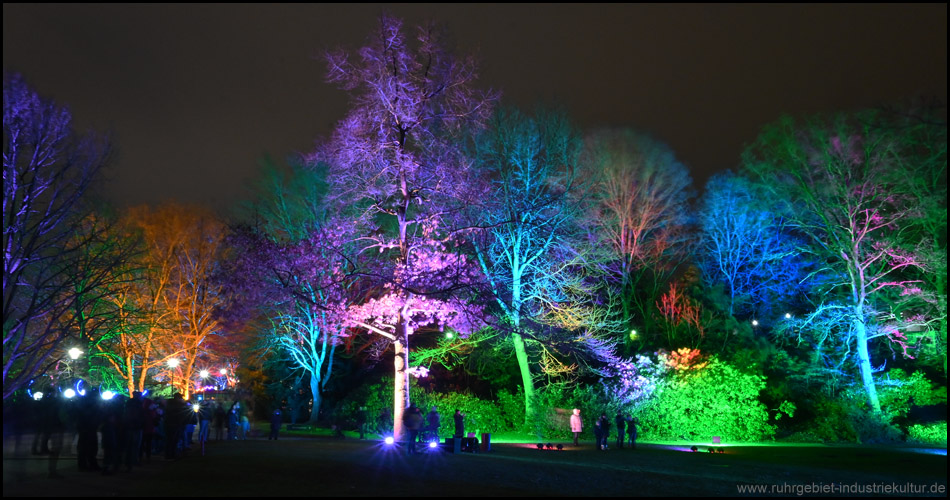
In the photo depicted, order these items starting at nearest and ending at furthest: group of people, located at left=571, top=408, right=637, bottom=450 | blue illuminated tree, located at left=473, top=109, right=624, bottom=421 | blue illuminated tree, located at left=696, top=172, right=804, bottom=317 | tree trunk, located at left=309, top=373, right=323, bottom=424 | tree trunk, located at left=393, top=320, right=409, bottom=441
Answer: tree trunk, located at left=393, top=320, right=409, bottom=441, group of people, located at left=571, top=408, right=637, bottom=450, blue illuminated tree, located at left=473, top=109, right=624, bottom=421, tree trunk, located at left=309, top=373, right=323, bottom=424, blue illuminated tree, located at left=696, top=172, right=804, bottom=317

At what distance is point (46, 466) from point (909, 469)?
20.9 metres

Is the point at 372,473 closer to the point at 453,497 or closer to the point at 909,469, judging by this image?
the point at 453,497

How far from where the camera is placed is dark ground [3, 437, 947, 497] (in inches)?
459

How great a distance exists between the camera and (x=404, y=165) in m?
22.1

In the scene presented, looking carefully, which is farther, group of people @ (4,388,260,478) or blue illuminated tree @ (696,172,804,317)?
Answer: blue illuminated tree @ (696,172,804,317)

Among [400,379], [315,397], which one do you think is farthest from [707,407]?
[315,397]

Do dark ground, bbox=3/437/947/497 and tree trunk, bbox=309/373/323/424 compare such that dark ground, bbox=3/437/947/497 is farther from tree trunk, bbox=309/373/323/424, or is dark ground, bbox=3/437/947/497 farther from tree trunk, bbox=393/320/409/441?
tree trunk, bbox=309/373/323/424

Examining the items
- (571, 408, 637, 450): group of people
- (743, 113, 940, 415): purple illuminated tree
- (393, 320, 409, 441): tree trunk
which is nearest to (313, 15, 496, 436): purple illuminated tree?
(393, 320, 409, 441): tree trunk

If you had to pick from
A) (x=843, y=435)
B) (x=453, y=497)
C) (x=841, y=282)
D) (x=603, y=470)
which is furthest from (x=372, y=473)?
(x=841, y=282)

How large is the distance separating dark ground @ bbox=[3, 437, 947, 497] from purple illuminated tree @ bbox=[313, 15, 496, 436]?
444cm

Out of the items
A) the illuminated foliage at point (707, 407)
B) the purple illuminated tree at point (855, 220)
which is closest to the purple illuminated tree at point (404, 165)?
the illuminated foliage at point (707, 407)

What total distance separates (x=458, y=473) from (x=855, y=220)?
2779cm

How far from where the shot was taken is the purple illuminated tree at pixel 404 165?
70.8 ft

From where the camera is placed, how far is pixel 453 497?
11102mm
